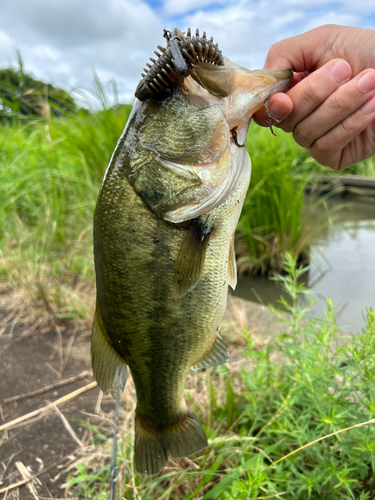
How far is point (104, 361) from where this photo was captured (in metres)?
1.32

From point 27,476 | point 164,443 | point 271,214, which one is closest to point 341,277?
point 271,214

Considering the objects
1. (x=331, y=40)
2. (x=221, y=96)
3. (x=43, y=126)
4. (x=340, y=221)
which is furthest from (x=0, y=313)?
(x=340, y=221)

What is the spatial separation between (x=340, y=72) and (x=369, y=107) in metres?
0.19

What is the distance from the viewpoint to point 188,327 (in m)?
1.28

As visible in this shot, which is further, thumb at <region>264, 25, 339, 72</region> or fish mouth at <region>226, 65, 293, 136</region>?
thumb at <region>264, 25, 339, 72</region>

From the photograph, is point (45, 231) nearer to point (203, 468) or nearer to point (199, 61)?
point (203, 468)

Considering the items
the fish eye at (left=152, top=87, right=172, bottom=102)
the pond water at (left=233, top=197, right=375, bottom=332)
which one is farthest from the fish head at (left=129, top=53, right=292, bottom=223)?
the pond water at (left=233, top=197, right=375, bottom=332)

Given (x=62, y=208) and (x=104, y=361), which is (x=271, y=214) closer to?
(x=62, y=208)

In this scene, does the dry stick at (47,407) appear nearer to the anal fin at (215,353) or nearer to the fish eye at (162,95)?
the anal fin at (215,353)

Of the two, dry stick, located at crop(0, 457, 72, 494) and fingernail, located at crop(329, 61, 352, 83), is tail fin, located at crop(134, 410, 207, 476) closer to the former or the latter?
dry stick, located at crop(0, 457, 72, 494)

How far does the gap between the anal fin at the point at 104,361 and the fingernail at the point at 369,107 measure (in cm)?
127

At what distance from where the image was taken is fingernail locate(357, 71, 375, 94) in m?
1.25

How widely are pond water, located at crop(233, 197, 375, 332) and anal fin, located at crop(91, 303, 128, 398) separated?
8.69 ft

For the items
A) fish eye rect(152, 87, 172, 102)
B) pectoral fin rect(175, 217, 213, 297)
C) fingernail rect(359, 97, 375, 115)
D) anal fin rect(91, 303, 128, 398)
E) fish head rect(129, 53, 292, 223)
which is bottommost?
anal fin rect(91, 303, 128, 398)
